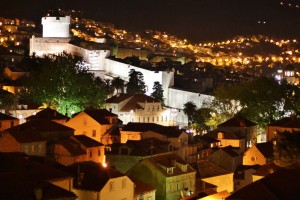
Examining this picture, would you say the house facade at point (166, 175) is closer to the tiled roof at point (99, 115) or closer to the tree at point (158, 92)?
the tiled roof at point (99, 115)

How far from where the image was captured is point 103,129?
4884 centimetres

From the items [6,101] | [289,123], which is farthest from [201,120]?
[6,101]

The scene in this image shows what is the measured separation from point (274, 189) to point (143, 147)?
598 inches

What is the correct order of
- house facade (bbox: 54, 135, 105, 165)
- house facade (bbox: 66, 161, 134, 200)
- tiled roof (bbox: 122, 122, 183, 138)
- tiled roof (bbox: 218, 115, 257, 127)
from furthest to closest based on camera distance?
tiled roof (bbox: 218, 115, 257, 127) → tiled roof (bbox: 122, 122, 183, 138) → house facade (bbox: 54, 135, 105, 165) → house facade (bbox: 66, 161, 134, 200)

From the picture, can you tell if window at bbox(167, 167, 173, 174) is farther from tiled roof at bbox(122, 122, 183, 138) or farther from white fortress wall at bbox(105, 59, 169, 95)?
white fortress wall at bbox(105, 59, 169, 95)

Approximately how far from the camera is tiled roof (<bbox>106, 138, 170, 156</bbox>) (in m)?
40.0

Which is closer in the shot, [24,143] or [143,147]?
[24,143]

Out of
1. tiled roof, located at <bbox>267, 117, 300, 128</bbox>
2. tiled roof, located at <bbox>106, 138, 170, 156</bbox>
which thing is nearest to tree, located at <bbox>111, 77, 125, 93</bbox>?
tiled roof, located at <bbox>267, 117, 300, 128</bbox>

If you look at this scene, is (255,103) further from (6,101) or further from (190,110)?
(6,101)

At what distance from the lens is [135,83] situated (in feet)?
229

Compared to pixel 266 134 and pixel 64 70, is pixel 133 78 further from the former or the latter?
pixel 266 134

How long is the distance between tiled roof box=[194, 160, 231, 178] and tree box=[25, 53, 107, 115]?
1649 cm

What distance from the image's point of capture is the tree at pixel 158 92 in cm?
6906

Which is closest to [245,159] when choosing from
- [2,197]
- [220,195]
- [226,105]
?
[220,195]
